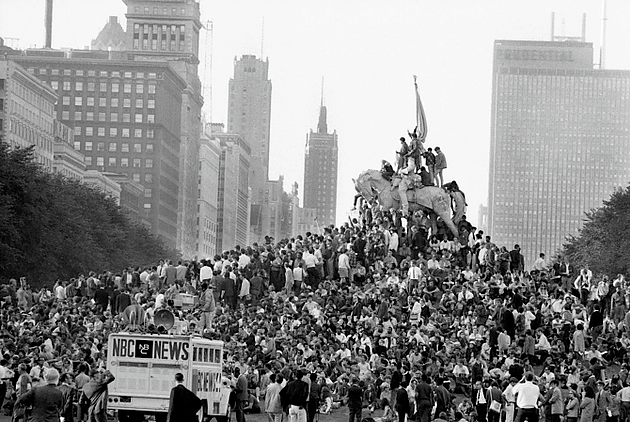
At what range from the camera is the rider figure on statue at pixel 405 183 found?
82625 millimetres

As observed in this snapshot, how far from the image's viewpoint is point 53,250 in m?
105

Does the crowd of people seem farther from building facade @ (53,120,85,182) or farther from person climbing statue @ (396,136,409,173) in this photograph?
building facade @ (53,120,85,182)

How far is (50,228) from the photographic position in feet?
347

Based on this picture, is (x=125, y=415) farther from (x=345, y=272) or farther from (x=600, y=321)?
(x=345, y=272)

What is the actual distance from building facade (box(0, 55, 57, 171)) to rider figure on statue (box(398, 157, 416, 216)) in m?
71.5

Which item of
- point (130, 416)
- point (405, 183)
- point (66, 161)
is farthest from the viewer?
point (66, 161)

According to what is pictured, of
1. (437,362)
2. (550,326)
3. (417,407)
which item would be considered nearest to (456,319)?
(550,326)

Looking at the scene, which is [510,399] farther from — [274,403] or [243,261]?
[243,261]

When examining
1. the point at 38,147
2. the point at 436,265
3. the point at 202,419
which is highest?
the point at 38,147

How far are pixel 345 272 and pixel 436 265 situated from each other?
12.6 feet

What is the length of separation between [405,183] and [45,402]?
54295 mm

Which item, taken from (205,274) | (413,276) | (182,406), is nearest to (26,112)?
(205,274)

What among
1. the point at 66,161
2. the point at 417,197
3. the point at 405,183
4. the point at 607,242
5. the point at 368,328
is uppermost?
the point at 66,161

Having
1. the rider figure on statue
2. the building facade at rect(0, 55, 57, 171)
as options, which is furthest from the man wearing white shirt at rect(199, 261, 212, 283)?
the building facade at rect(0, 55, 57, 171)
